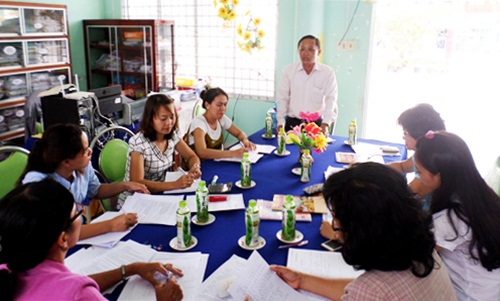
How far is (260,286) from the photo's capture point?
1.28m

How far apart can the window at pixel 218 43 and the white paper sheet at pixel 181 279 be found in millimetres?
3390

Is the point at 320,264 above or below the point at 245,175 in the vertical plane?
below

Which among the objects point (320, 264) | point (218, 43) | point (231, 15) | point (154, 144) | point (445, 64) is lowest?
point (320, 264)

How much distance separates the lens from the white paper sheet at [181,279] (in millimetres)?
1266

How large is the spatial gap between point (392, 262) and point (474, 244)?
1.67ft

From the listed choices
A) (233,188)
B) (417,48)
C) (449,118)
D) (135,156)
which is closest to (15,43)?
(135,156)

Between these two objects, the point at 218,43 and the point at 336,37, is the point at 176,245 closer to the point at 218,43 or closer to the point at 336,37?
the point at 336,37

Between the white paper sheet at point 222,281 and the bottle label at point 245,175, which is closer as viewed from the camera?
the white paper sheet at point 222,281

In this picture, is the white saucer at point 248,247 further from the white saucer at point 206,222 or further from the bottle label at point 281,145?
the bottle label at point 281,145

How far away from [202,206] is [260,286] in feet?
1.77

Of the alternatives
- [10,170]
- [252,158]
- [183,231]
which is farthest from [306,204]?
[10,170]

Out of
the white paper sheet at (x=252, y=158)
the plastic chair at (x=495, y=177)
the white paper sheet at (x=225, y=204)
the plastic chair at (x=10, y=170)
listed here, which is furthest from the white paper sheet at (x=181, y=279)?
the plastic chair at (x=495, y=177)

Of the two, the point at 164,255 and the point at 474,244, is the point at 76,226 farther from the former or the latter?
the point at 474,244

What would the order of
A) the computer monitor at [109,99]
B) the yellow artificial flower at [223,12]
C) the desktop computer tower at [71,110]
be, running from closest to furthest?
the desktop computer tower at [71,110] < the computer monitor at [109,99] < the yellow artificial flower at [223,12]
